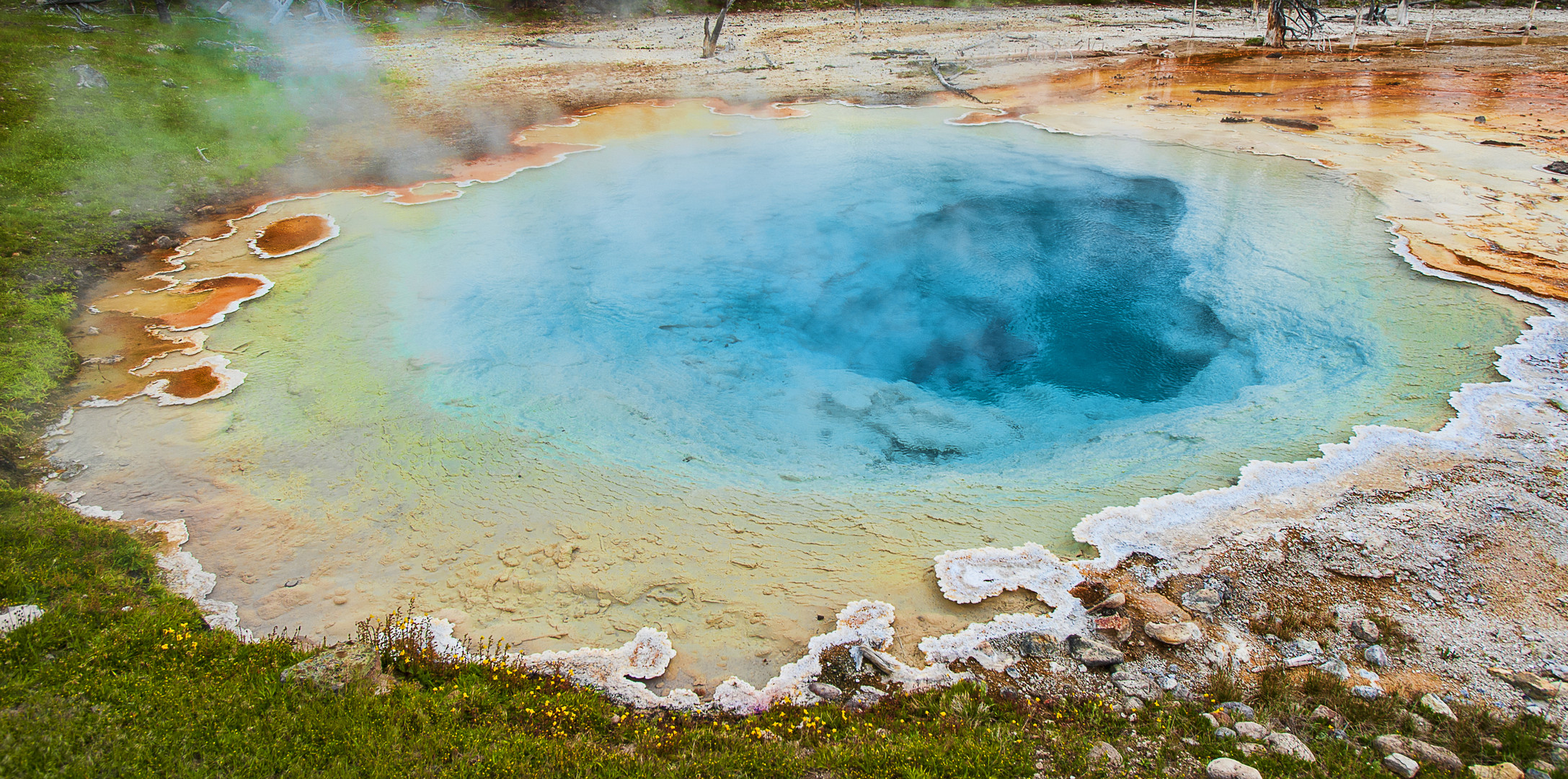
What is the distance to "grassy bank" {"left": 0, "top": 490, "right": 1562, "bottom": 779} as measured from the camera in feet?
9.84

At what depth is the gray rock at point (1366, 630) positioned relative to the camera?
3.72m

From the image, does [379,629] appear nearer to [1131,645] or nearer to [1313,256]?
[1131,645]

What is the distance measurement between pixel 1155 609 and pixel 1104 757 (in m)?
1.15

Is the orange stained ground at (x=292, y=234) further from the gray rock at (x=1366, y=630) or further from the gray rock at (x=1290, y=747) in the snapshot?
the gray rock at (x=1366, y=630)

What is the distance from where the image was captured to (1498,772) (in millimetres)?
2912

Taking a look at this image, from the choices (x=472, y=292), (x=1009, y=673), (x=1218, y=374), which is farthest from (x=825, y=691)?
(x=472, y=292)

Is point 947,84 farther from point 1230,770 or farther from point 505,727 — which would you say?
point 505,727

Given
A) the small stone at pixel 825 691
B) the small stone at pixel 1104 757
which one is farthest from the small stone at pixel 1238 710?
the small stone at pixel 825 691

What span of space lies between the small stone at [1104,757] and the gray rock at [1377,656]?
1.49 meters

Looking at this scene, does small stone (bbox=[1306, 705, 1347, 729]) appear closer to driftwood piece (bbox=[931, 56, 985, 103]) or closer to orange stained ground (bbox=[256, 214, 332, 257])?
orange stained ground (bbox=[256, 214, 332, 257])

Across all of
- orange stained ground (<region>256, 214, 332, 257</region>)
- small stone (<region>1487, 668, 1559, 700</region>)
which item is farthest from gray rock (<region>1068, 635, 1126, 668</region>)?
orange stained ground (<region>256, 214, 332, 257</region>)

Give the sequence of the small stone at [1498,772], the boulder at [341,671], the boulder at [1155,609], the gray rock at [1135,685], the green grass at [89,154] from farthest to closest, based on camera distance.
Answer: the green grass at [89,154]
the boulder at [1155,609]
the gray rock at [1135,685]
the boulder at [341,671]
the small stone at [1498,772]

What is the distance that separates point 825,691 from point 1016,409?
146 inches

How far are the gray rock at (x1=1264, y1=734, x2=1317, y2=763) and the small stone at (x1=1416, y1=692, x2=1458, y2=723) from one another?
0.65m
